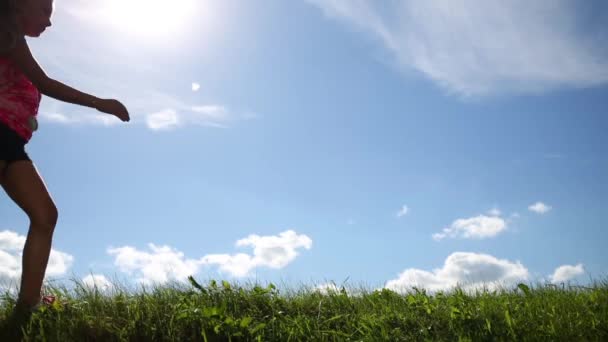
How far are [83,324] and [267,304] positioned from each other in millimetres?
1864

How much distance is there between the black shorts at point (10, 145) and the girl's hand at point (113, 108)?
722mm

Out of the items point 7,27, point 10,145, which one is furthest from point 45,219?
point 7,27

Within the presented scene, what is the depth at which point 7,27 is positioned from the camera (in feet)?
15.1

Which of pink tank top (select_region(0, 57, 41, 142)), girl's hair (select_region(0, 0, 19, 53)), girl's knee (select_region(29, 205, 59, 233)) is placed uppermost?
girl's hair (select_region(0, 0, 19, 53))

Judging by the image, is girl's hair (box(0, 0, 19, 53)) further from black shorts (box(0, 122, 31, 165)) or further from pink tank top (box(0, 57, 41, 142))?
black shorts (box(0, 122, 31, 165))

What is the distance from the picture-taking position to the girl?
463 centimetres

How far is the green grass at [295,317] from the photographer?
484 cm

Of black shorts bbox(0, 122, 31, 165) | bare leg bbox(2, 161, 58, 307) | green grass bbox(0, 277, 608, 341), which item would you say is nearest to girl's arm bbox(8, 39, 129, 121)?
black shorts bbox(0, 122, 31, 165)

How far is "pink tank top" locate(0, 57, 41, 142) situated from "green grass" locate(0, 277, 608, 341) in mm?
1763

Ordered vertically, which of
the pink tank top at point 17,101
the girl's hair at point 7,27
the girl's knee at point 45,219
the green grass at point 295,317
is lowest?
the green grass at point 295,317

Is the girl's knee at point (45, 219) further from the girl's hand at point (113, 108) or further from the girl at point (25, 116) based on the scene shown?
the girl's hand at point (113, 108)

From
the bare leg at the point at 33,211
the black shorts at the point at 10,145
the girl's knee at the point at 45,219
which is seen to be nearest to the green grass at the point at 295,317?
the bare leg at the point at 33,211

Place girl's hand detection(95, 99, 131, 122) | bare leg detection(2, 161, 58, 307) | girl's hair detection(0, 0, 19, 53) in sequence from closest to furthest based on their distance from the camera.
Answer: girl's hair detection(0, 0, 19, 53), bare leg detection(2, 161, 58, 307), girl's hand detection(95, 99, 131, 122)

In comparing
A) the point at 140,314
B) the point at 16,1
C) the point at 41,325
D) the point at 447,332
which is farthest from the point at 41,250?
the point at 447,332
